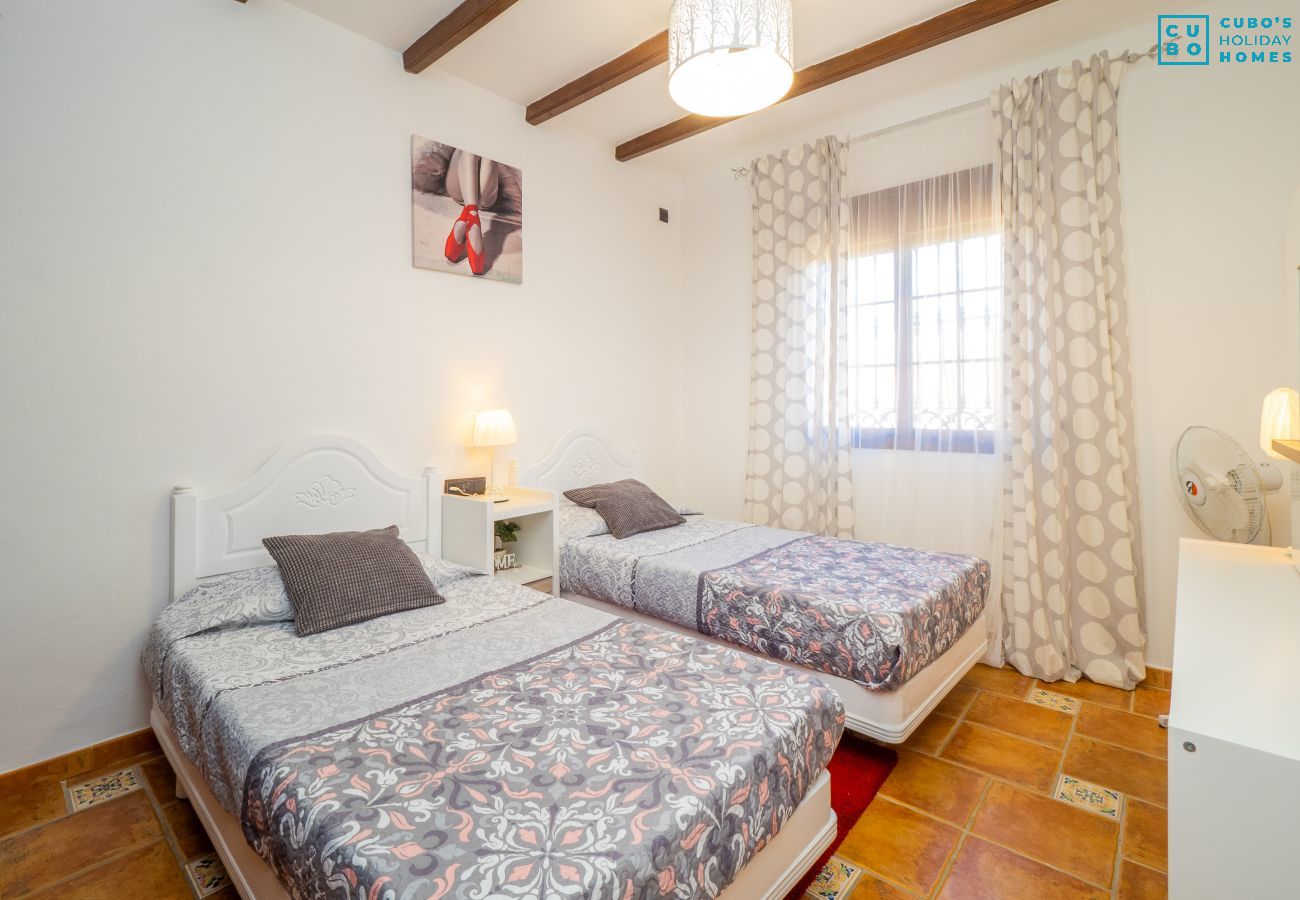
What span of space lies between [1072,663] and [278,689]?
3.34 metres

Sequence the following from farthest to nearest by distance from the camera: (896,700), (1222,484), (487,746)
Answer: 1. (1222,484)
2. (896,700)
3. (487,746)

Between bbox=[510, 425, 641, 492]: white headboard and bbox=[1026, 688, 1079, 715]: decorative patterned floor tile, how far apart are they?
2.54 meters

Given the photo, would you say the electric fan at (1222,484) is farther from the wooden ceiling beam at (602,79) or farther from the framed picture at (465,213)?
the framed picture at (465,213)

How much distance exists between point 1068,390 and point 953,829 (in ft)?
6.83

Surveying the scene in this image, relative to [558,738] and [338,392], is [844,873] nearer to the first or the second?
[558,738]

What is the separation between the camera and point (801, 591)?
2342 millimetres

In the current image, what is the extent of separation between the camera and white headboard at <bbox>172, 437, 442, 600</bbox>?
232 cm

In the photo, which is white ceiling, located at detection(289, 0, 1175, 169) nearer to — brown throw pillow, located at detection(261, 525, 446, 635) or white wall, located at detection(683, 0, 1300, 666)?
white wall, located at detection(683, 0, 1300, 666)

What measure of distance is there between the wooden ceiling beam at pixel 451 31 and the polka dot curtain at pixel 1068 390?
8.13 feet

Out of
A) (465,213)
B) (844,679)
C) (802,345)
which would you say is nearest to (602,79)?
(465,213)

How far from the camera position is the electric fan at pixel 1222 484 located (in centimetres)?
225

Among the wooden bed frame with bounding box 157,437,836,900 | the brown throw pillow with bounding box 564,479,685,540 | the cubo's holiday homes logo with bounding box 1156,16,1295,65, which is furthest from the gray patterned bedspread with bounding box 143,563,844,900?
the cubo's holiday homes logo with bounding box 1156,16,1295,65

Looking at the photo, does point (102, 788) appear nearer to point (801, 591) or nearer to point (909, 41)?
point (801, 591)

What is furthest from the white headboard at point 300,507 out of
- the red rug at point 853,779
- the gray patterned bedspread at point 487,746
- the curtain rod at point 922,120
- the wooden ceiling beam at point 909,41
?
the curtain rod at point 922,120
